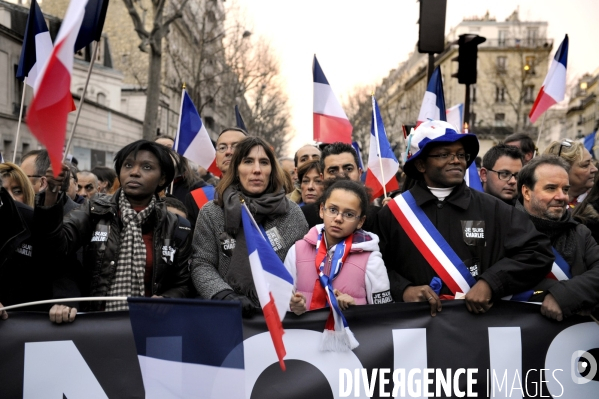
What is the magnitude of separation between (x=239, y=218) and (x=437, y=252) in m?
1.18

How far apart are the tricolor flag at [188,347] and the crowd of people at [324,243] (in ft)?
0.90

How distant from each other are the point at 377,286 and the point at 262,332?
714mm

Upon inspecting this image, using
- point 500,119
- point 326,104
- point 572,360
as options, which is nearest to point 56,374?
point 572,360

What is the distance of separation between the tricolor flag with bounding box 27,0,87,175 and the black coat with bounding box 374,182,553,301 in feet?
6.50

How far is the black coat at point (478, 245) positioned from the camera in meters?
3.63

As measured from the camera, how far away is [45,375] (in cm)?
362

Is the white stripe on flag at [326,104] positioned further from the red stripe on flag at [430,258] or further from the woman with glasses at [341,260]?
the red stripe on flag at [430,258]

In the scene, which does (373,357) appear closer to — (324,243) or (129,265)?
(324,243)

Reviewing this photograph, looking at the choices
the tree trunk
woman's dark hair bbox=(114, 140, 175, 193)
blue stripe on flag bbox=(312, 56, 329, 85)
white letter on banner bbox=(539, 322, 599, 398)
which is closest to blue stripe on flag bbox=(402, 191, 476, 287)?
white letter on banner bbox=(539, 322, 599, 398)

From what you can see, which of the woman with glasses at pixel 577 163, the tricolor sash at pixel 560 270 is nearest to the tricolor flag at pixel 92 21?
the tricolor sash at pixel 560 270

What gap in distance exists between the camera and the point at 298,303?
140 inches

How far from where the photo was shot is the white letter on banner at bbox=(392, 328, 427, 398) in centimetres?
376

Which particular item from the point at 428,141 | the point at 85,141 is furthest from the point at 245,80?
the point at 428,141

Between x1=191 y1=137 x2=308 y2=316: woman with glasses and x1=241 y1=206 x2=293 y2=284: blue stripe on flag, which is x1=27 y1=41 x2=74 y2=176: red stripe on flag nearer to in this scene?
x1=241 y1=206 x2=293 y2=284: blue stripe on flag
